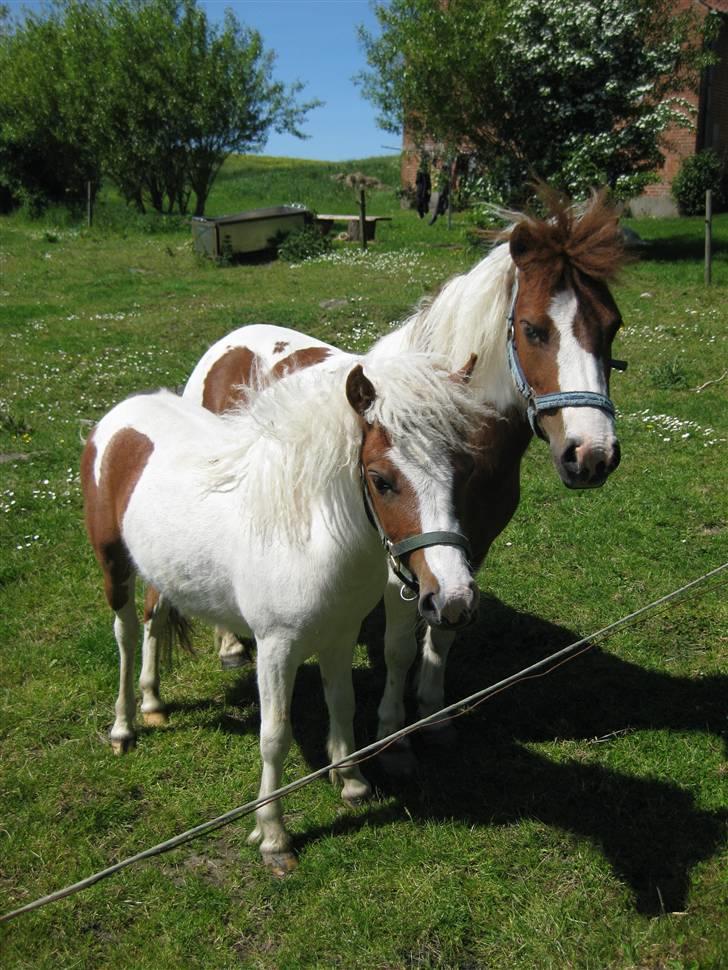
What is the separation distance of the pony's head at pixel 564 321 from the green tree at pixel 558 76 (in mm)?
12324

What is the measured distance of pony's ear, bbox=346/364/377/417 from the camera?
244 centimetres

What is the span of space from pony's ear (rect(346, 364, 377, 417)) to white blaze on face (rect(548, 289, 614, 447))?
0.88m

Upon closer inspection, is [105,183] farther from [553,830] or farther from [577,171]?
[553,830]

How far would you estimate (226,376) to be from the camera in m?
5.17

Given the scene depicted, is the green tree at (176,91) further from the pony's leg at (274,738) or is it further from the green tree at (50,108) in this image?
the pony's leg at (274,738)

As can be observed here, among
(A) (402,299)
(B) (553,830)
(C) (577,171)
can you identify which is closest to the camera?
(B) (553,830)

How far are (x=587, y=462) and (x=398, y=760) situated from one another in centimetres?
176

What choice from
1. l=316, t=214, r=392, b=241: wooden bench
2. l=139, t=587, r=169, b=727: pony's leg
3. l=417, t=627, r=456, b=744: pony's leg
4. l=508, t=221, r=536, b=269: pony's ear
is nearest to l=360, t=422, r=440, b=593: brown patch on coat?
l=508, t=221, r=536, b=269: pony's ear

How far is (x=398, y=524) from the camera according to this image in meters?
2.44

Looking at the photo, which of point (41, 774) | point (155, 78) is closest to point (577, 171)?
point (41, 774)

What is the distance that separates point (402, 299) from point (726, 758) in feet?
33.1

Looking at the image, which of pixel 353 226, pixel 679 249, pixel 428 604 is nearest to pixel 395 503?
pixel 428 604

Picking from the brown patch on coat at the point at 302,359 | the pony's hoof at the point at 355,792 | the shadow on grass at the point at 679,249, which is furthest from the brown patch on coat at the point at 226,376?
the shadow on grass at the point at 679,249

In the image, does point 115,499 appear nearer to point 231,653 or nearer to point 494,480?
point 231,653
